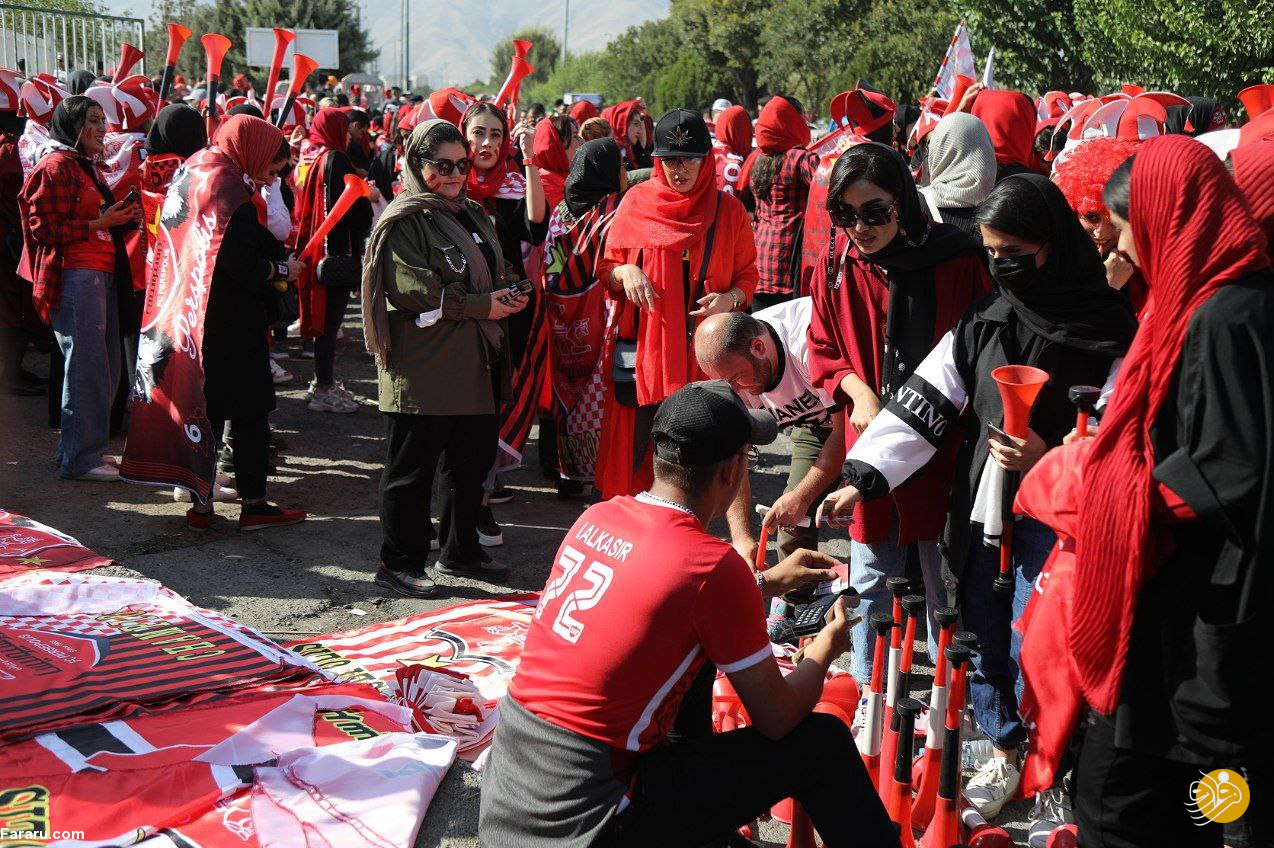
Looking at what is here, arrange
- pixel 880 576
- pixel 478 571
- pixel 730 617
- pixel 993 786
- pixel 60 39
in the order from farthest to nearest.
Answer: pixel 60 39 → pixel 478 571 → pixel 880 576 → pixel 993 786 → pixel 730 617

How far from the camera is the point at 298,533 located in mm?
6270

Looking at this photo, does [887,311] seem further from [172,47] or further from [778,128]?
[172,47]

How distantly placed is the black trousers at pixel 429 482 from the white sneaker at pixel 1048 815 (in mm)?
2879

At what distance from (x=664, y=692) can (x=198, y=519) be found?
4154 millimetres

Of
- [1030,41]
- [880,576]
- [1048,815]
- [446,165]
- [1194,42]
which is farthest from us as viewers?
[1030,41]

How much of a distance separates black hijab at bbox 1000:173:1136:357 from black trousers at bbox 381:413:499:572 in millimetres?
2806

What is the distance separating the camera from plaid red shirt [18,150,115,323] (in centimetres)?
656

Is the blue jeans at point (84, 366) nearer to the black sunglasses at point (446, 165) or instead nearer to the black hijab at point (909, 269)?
the black sunglasses at point (446, 165)

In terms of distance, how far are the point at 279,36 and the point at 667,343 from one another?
4657 millimetres

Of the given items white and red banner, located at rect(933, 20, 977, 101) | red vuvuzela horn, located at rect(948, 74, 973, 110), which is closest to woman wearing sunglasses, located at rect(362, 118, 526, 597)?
red vuvuzela horn, located at rect(948, 74, 973, 110)

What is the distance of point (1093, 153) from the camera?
4.17 metres

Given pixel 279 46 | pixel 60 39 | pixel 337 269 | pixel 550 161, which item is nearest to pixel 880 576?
pixel 337 269

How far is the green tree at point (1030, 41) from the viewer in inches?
997

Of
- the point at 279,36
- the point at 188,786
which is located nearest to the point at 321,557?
the point at 188,786
